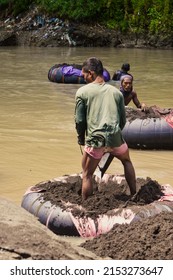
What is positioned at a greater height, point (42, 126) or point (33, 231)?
point (33, 231)

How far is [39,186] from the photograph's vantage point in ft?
23.6

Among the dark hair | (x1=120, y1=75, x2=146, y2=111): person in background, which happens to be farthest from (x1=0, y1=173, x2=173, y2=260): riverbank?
(x1=120, y1=75, x2=146, y2=111): person in background

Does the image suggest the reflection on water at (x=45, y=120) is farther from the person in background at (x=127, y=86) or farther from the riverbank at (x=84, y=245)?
the riverbank at (x=84, y=245)

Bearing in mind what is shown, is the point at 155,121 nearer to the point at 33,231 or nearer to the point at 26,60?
the point at 33,231

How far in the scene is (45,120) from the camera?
12.8m

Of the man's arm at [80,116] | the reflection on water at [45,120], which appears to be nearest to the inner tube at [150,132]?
the reflection on water at [45,120]

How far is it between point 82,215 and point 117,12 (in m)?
27.7

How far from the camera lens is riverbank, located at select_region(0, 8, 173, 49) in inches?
1236

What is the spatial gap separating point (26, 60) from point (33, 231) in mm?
20543

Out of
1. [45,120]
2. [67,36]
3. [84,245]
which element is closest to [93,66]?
[84,245]

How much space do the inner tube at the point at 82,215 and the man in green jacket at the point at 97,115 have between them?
48 centimetres

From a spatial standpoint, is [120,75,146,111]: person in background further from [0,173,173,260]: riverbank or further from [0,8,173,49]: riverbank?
[0,8,173,49]: riverbank

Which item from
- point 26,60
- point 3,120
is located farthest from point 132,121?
point 26,60

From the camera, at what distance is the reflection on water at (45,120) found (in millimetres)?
9086
